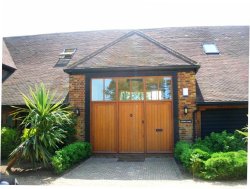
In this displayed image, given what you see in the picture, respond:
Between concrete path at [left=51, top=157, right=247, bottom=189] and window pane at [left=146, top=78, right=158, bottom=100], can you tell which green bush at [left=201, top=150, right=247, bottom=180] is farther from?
window pane at [left=146, top=78, right=158, bottom=100]

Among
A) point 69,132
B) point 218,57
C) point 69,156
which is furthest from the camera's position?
point 218,57

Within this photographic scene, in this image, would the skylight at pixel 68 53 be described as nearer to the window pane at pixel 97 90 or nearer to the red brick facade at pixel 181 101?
the red brick facade at pixel 181 101

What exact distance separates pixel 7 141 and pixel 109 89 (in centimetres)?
397

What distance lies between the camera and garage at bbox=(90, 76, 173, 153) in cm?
1020

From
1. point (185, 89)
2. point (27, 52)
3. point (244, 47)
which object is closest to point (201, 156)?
point (185, 89)

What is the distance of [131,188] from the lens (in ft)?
20.9

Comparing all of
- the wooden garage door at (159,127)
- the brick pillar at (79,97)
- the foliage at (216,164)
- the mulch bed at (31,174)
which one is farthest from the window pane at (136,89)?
the mulch bed at (31,174)

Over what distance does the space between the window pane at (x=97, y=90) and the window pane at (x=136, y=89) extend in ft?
3.76

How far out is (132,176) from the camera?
294 inches

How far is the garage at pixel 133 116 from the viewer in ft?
33.5

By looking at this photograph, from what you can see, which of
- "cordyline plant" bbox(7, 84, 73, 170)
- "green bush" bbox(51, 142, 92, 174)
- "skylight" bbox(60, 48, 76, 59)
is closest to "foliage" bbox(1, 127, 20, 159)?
"cordyline plant" bbox(7, 84, 73, 170)

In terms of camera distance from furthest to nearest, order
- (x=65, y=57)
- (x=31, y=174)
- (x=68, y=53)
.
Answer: (x=68, y=53) < (x=65, y=57) < (x=31, y=174)

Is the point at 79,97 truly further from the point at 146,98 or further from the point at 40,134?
the point at 40,134

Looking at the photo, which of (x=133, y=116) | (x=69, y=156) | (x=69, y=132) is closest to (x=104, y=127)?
(x=133, y=116)
